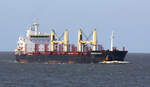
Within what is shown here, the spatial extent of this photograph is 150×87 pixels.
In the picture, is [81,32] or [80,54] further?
[81,32]

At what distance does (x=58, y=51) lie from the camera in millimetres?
100125

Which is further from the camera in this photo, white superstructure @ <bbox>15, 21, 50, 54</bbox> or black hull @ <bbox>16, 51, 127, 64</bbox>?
white superstructure @ <bbox>15, 21, 50, 54</bbox>

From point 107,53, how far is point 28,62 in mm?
23469

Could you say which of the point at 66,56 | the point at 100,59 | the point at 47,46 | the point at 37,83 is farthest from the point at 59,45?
the point at 37,83

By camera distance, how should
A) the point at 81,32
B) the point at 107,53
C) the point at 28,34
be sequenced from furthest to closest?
the point at 28,34 → the point at 81,32 → the point at 107,53

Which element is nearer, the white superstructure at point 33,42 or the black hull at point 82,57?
the black hull at point 82,57

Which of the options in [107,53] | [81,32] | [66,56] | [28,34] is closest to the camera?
[107,53]

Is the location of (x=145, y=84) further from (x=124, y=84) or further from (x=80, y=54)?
(x=80, y=54)

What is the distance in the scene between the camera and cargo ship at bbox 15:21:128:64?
289 ft

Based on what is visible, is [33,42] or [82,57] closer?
[82,57]

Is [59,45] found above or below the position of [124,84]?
above

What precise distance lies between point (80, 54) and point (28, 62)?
56.8 feet

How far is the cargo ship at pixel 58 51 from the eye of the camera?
289 ft

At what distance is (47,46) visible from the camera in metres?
105
